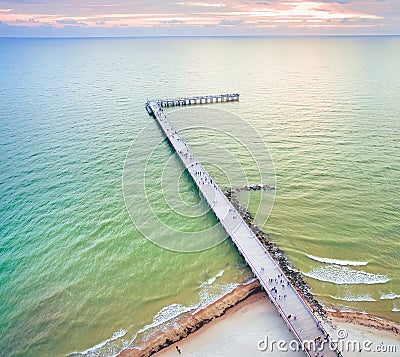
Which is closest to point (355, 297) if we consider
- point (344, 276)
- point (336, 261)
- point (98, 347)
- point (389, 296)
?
point (344, 276)

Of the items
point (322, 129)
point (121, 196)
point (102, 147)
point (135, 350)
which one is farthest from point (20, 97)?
point (135, 350)

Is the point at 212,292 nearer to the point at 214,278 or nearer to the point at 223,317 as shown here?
the point at 214,278

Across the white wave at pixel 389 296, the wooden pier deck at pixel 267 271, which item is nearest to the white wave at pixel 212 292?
the wooden pier deck at pixel 267 271

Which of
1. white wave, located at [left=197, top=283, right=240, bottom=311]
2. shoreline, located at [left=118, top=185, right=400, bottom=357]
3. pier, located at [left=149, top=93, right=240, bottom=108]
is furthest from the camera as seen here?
pier, located at [left=149, top=93, right=240, bottom=108]

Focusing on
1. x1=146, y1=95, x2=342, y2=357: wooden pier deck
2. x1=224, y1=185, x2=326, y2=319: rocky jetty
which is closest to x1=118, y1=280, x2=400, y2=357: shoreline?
x1=146, y1=95, x2=342, y2=357: wooden pier deck

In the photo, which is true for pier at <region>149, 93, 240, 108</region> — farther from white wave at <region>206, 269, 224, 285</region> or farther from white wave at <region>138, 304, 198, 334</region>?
white wave at <region>138, 304, 198, 334</region>

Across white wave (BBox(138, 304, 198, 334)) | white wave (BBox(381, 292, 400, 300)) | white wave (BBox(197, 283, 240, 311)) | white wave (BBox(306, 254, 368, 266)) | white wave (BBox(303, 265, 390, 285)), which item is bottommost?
white wave (BBox(138, 304, 198, 334))
